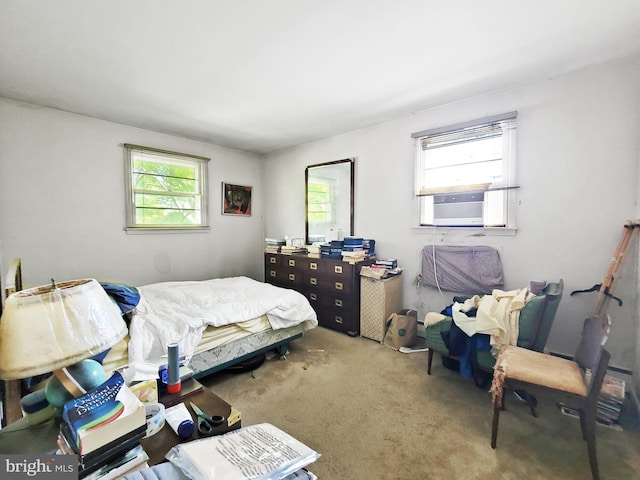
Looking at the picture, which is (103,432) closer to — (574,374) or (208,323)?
(208,323)

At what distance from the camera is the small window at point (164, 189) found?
3.54m

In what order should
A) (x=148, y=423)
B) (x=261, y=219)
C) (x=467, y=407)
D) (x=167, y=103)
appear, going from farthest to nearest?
(x=261, y=219)
(x=167, y=103)
(x=467, y=407)
(x=148, y=423)

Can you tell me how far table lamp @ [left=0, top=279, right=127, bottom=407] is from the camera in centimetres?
69

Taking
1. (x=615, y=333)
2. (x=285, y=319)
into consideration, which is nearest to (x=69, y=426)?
(x=285, y=319)

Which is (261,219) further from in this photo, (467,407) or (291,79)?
(467,407)

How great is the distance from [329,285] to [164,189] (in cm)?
260

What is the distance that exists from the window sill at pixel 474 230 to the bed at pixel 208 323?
156 cm

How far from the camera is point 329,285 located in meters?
3.41

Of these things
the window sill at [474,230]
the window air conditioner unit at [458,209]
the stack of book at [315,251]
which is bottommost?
the stack of book at [315,251]

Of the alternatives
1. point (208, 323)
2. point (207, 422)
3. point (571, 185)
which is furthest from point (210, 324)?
point (571, 185)

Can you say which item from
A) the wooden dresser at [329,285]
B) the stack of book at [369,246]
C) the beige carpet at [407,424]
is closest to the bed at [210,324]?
the beige carpet at [407,424]

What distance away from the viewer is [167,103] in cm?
285

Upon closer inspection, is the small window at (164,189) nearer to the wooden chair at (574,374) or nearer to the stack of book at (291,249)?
the stack of book at (291,249)

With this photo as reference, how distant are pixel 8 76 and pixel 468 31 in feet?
11.8
